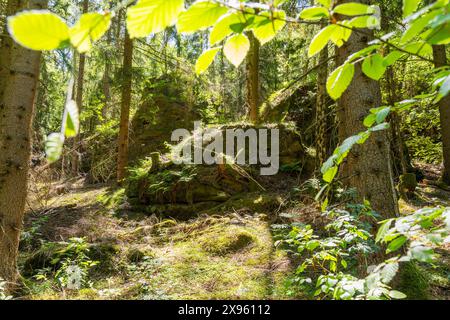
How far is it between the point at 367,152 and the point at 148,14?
2.58 meters

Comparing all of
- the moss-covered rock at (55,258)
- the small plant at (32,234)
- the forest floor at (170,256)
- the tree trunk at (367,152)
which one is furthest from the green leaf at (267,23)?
the small plant at (32,234)

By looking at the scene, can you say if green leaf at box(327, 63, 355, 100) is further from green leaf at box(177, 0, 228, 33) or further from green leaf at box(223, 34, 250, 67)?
green leaf at box(177, 0, 228, 33)

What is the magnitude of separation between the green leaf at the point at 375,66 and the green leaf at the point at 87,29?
2.19 ft

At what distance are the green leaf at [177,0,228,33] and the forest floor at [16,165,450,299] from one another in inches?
93.7

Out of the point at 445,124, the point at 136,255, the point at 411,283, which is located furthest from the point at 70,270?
the point at 445,124

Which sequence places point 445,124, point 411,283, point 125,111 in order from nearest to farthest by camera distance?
point 411,283 → point 445,124 → point 125,111

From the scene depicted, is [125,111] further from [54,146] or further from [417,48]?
[54,146]

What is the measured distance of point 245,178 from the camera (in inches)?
312

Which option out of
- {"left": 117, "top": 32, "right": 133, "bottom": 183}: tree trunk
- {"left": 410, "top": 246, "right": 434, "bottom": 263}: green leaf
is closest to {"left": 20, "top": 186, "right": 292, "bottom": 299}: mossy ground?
{"left": 117, "top": 32, "right": 133, "bottom": 183}: tree trunk

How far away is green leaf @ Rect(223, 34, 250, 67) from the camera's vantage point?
2.43 ft

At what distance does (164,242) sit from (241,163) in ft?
10.5

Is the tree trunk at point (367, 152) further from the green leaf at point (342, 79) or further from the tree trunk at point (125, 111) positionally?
the tree trunk at point (125, 111)

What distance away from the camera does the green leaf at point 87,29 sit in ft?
1.37
